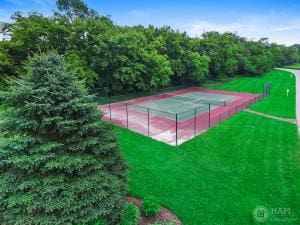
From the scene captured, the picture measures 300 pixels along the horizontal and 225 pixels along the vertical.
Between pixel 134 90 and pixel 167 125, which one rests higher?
pixel 134 90

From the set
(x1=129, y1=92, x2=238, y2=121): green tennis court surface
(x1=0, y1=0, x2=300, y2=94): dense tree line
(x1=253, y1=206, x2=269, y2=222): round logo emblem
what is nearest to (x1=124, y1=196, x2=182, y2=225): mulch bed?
(x1=253, y1=206, x2=269, y2=222): round logo emblem

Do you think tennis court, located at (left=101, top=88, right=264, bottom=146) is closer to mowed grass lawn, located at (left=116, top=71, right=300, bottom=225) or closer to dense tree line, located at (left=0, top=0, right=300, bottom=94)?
mowed grass lawn, located at (left=116, top=71, right=300, bottom=225)

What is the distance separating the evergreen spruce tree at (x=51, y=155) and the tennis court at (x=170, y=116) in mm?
4807

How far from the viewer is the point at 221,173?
9477mm

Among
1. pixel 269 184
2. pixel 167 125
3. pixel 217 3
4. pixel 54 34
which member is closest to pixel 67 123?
pixel 269 184

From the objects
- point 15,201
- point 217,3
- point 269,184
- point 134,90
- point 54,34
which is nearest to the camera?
point 15,201

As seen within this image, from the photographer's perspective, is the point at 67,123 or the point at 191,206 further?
the point at 191,206

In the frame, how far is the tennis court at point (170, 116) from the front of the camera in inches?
569

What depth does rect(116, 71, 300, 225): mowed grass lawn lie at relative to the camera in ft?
23.6

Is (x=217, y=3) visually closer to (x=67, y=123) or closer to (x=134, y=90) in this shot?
(x=134, y=90)

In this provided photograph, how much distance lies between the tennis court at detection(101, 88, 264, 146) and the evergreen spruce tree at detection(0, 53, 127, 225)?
481 cm

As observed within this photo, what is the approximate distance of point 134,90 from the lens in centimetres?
2748

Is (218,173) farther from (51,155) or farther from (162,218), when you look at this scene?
(51,155)

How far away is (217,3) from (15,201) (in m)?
19.4
